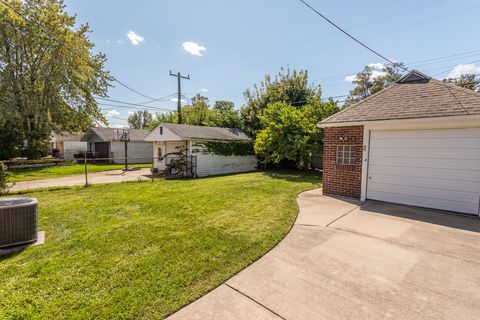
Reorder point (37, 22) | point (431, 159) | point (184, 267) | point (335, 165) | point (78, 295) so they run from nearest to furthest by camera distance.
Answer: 1. point (78, 295)
2. point (184, 267)
3. point (431, 159)
4. point (335, 165)
5. point (37, 22)

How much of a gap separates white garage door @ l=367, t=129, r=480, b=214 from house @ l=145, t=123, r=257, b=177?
9.33 metres

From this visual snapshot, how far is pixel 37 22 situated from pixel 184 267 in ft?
79.5

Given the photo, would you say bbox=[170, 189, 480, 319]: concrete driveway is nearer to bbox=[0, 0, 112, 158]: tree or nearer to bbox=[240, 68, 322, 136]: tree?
bbox=[240, 68, 322, 136]: tree

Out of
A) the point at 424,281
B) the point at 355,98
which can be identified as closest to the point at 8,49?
the point at 424,281

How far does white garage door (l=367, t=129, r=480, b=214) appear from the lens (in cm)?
551

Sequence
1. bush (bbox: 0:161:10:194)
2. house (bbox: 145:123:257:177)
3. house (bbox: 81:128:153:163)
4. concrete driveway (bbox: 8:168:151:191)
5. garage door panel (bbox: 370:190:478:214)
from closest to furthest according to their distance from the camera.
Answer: garage door panel (bbox: 370:190:478:214) < bush (bbox: 0:161:10:194) < concrete driveway (bbox: 8:168:151:191) < house (bbox: 145:123:257:177) < house (bbox: 81:128:153:163)

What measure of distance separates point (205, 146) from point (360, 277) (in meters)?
11.9

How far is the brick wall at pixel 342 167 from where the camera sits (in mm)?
7191

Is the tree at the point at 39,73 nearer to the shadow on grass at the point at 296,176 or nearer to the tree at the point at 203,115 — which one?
the tree at the point at 203,115

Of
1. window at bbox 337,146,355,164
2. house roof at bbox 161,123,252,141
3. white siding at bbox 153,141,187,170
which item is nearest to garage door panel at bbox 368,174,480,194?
window at bbox 337,146,355,164

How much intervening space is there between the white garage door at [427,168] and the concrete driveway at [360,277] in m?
1.13

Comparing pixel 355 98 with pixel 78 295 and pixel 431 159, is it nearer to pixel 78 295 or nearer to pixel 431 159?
pixel 431 159

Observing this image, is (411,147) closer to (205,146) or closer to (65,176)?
(205,146)

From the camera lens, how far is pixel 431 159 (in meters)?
5.97
